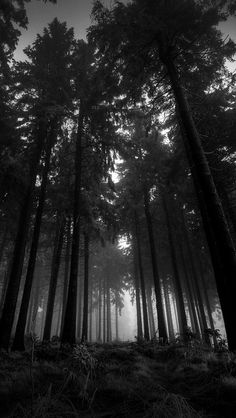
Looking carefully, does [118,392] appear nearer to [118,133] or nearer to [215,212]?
[215,212]

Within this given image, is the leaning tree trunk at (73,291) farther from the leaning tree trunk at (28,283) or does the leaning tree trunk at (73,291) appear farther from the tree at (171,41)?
the tree at (171,41)

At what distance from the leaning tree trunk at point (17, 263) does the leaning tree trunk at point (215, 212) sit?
300 inches

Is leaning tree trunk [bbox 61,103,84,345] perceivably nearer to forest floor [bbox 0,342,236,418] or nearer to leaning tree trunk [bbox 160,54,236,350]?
forest floor [bbox 0,342,236,418]

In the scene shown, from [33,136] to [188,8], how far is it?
31.2 ft

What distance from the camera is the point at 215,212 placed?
6.52 meters

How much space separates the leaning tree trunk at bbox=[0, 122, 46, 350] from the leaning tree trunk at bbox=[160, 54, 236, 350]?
761 centimetres

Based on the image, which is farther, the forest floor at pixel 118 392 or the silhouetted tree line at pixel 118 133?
the silhouetted tree line at pixel 118 133

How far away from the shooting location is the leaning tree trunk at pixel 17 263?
9.54 metres

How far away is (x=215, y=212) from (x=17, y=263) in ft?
27.1

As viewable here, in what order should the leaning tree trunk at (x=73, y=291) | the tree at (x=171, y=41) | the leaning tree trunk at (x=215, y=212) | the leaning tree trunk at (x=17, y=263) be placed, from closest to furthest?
the leaning tree trunk at (x=215, y=212)
the tree at (x=171, y=41)
the leaning tree trunk at (x=17, y=263)
the leaning tree trunk at (x=73, y=291)

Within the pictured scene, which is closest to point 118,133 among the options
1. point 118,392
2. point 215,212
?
point 215,212

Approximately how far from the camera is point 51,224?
18000 millimetres

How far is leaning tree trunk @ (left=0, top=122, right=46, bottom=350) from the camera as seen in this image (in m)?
9.54

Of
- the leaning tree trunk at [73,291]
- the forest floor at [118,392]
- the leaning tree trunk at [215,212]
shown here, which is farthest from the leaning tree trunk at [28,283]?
the leaning tree trunk at [215,212]
